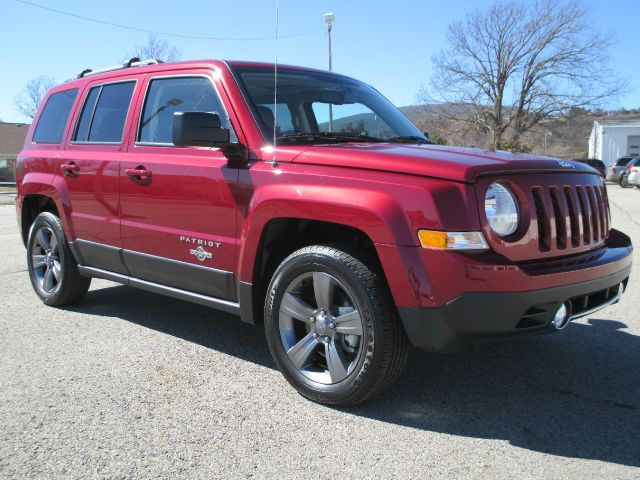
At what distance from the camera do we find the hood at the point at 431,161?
2.82 m

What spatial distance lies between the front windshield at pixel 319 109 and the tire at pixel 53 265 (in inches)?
90.5

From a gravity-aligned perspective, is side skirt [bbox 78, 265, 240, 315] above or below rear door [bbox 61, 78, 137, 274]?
below

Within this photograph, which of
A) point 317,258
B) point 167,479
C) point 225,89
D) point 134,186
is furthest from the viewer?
point 134,186

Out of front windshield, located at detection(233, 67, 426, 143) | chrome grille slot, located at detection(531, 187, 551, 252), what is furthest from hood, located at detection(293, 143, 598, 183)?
front windshield, located at detection(233, 67, 426, 143)

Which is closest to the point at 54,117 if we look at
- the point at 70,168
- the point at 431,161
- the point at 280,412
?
the point at 70,168

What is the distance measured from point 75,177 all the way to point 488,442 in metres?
3.66

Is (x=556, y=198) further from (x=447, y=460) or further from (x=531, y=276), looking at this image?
(x=447, y=460)

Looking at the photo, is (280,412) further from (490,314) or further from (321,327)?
(490,314)

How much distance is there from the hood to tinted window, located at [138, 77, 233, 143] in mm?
870

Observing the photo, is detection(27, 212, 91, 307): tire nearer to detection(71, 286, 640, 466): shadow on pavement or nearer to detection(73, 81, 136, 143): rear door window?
detection(71, 286, 640, 466): shadow on pavement

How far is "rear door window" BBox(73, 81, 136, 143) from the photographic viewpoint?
451 cm

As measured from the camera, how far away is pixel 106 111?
470cm

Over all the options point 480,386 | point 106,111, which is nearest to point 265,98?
point 106,111

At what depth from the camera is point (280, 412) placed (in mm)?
3156
